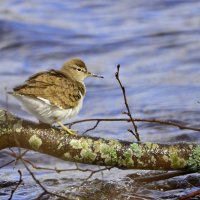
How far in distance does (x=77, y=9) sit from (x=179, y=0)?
2367 millimetres

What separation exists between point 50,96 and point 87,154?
1.91 feet

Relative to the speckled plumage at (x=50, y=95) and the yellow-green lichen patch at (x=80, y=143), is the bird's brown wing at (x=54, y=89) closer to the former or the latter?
the speckled plumage at (x=50, y=95)

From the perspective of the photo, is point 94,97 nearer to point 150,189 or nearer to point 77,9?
point 150,189

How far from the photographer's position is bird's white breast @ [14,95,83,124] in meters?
6.01

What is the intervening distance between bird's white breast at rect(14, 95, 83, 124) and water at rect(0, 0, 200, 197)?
3264mm

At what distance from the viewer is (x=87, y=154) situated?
5.91 m

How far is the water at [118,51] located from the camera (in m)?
11.0

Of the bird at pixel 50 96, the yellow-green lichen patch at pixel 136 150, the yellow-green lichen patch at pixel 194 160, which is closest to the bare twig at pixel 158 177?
the yellow-green lichen patch at pixel 194 160

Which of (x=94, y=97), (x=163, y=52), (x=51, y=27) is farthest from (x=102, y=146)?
(x=51, y=27)

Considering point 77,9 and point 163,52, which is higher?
point 77,9

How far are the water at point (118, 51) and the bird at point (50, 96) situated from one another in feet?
10.1

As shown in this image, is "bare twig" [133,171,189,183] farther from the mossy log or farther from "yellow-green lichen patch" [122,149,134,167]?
"yellow-green lichen patch" [122,149,134,167]

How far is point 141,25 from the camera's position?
53.3 ft

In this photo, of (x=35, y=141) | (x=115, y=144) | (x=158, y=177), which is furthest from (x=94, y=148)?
A: (x=158, y=177)
